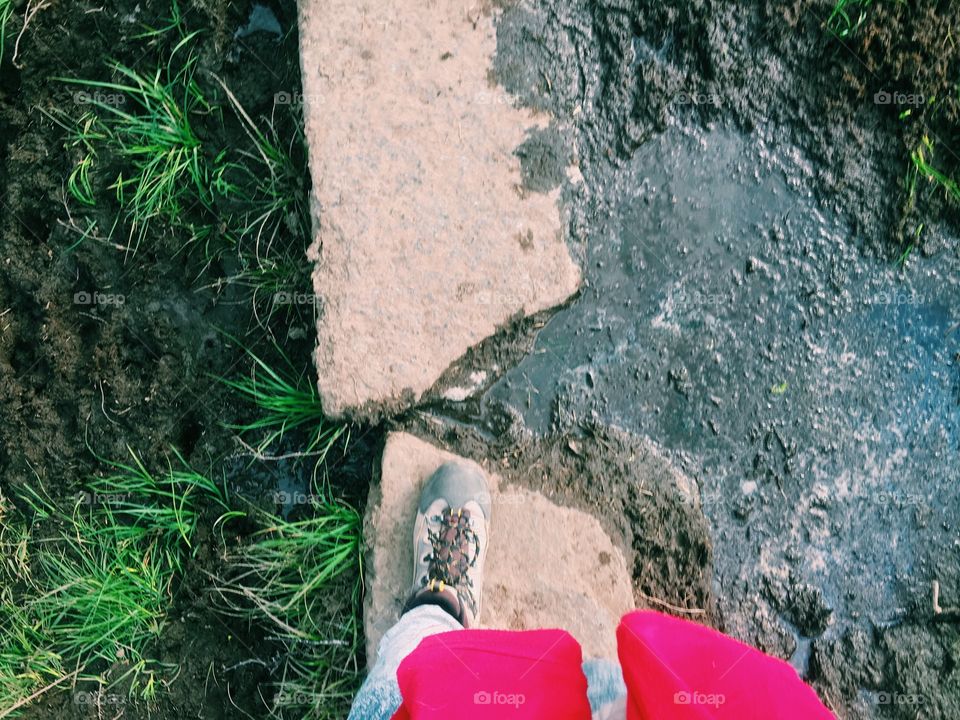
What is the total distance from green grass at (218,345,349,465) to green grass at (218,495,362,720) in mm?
176

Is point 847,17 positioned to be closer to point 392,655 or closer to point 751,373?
point 751,373

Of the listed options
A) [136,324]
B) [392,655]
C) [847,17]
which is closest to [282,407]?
[136,324]

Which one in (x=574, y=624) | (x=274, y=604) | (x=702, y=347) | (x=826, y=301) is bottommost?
(x=274, y=604)

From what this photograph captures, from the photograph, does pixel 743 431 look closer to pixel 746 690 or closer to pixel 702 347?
pixel 702 347

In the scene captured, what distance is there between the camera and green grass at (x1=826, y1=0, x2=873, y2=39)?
1712mm

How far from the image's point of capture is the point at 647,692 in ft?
3.79

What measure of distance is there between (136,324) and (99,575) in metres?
0.70

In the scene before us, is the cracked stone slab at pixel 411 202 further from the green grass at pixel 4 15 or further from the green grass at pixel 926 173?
the green grass at pixel 926 173

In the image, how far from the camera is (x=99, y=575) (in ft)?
6.07

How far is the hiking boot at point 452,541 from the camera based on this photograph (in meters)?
1.70

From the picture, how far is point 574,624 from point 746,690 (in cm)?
67

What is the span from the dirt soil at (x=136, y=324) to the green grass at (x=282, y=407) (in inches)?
1.6

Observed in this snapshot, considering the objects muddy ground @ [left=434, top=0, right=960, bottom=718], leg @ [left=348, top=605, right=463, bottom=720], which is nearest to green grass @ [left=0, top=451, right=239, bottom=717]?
leg @ [left=348, top=605, right=463, bottom=720]

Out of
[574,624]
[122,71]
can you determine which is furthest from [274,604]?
[122,71]
